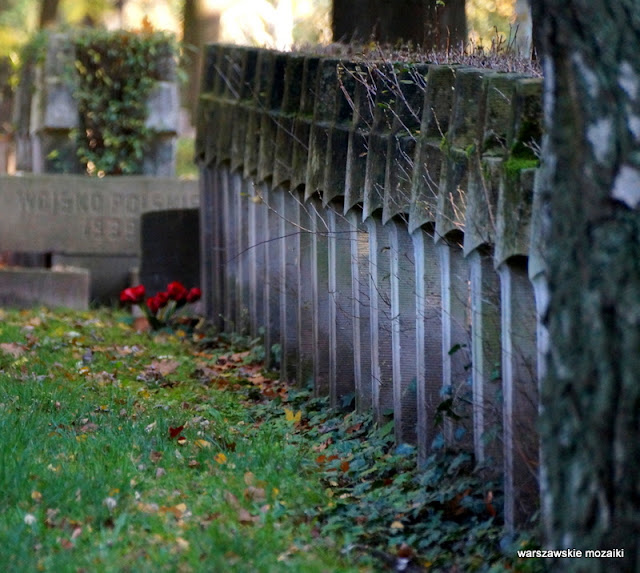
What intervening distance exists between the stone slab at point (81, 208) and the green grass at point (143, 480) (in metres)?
5.24

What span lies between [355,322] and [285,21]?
68.5ft

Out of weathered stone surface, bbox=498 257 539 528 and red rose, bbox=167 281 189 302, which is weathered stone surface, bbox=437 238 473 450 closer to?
weathered stone surface, bbox=498 257 539 528

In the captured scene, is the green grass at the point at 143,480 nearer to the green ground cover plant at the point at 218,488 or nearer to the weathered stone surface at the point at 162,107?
the green ground cover plant at the point at 218,488

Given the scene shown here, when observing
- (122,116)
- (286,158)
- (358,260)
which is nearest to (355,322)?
(358,260)

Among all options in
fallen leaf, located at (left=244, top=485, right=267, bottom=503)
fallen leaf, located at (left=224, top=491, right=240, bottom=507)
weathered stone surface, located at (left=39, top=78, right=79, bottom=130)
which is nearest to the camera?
fallen leaf, located at (left=224, top=491, right=240, bottom=507)

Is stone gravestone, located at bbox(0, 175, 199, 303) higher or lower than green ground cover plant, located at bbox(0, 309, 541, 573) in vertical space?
higher

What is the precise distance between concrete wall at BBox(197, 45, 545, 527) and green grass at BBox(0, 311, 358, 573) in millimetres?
697

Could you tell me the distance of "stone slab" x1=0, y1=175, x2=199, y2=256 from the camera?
12602mm

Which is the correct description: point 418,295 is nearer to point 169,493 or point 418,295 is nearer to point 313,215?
point 169,493

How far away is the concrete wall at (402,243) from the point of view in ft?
14.2

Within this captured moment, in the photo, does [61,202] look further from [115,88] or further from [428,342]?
[428,342]

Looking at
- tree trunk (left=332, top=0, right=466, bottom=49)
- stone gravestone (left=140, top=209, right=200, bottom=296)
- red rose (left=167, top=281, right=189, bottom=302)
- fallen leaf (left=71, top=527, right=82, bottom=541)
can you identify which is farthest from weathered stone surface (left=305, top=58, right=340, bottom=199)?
stone gravestone (left=140, top=209, right=200, bottom=296)

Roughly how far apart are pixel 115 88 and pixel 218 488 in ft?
31.7

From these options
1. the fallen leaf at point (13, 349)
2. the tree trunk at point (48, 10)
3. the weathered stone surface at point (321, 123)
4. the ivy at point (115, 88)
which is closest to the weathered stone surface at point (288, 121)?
the weathered stone surface at point (321, 123)
